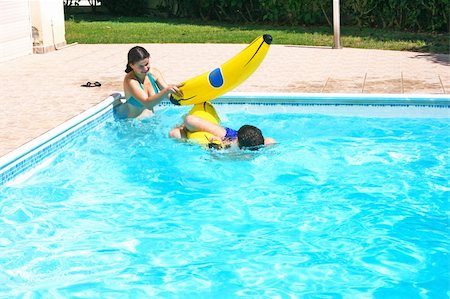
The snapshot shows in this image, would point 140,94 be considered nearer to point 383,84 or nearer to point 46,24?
point 383,84

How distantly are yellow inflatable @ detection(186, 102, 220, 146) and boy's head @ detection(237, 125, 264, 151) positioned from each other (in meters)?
0.29

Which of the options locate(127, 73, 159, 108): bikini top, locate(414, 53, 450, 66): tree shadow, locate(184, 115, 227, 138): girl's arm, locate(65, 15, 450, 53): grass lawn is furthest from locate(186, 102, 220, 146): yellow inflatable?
locate(65, 15, 450, 53): grass lawn

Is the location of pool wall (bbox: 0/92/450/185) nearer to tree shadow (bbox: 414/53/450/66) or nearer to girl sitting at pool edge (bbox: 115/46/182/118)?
girl sitting at pool edge (bbox: 115/46/182/118)

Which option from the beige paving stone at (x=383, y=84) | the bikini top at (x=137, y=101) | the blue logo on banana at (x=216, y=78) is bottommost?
the beige paving stone at (x=383, y=84)

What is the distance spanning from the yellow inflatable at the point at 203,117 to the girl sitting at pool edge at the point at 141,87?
0.27m

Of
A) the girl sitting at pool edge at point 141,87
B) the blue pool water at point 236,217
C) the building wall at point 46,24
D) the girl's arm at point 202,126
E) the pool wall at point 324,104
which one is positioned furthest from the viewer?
the building wall at point 46,24

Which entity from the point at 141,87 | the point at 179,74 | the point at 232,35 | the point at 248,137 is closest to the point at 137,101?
the point at 141,87

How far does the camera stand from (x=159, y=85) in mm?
8695

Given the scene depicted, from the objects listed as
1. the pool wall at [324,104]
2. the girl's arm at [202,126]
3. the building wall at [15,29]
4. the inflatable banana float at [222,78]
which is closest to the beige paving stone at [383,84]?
the pool wall at [324,104]

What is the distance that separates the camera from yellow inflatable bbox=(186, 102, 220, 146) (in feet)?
24.8

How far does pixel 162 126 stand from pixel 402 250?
150 inches

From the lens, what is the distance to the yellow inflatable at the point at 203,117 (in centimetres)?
756

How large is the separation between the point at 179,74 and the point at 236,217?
204 inches

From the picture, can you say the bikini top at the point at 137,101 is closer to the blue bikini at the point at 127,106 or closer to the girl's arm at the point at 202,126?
the blue bikini at the point at 127,106
